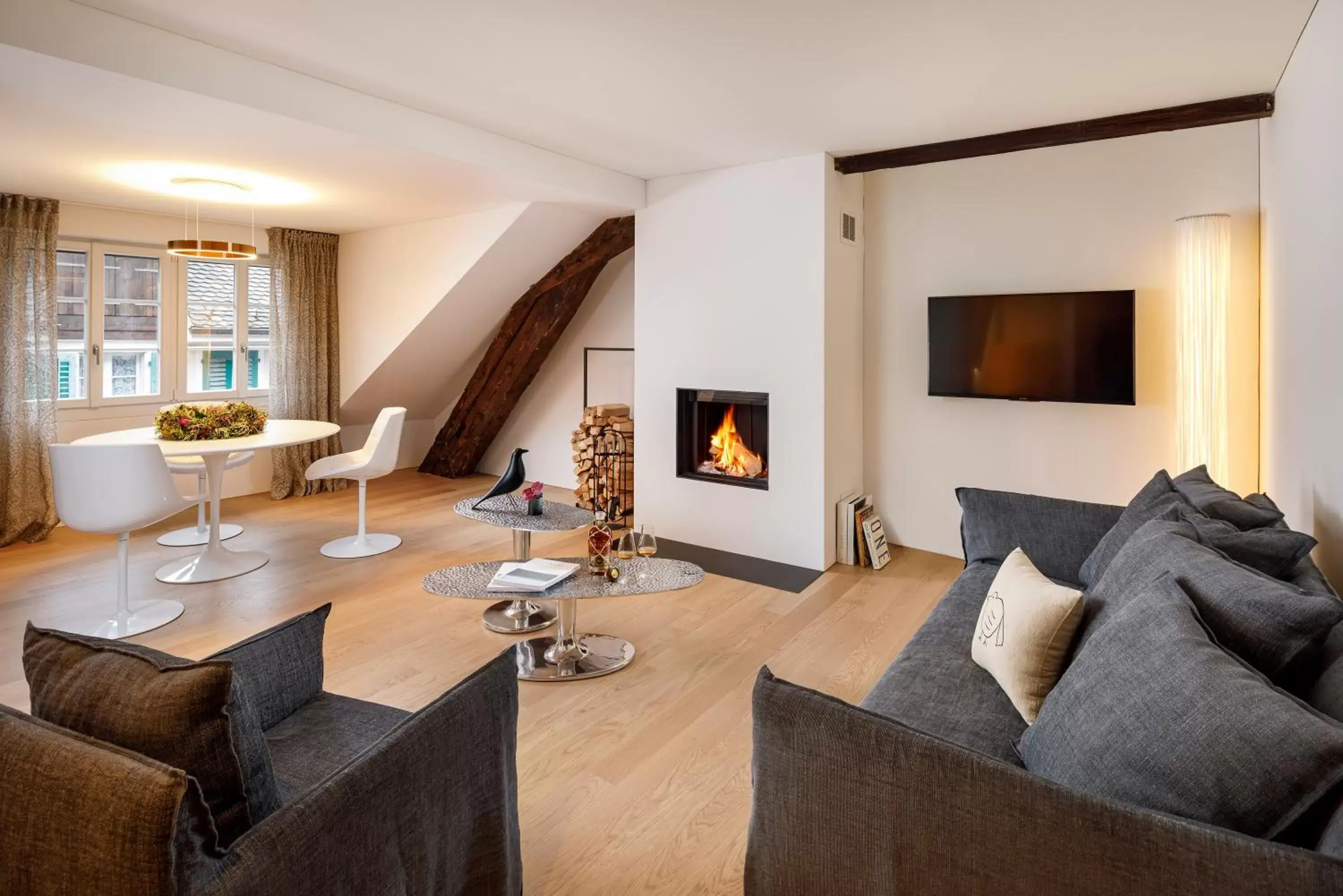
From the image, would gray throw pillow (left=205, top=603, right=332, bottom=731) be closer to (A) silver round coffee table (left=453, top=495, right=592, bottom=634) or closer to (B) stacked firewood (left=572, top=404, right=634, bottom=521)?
(A) silver round coffee table (left=453, top=495, right=592, bottom=634)

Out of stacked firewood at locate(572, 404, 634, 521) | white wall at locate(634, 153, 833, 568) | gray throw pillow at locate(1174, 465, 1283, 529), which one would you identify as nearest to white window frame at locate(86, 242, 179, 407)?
stacked firewood at locate(572, 404, 634, 521)

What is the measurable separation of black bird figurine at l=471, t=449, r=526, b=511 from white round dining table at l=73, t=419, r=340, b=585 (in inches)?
46.9

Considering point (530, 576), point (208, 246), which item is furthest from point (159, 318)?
point (530, 576)

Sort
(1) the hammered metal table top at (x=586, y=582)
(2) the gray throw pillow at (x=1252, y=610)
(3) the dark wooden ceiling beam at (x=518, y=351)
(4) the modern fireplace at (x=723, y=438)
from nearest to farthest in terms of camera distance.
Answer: (2) the gray throw pillow at (x=1252, y=610) → (1) the hammered metal table top at (x=586, y=582) → (4) the modern fireplace at (x=723, y=438) → (3) the dark wooden ceiling beam at (x=518, y=351)

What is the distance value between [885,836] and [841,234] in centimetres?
370

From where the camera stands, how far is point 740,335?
4480 millimetres

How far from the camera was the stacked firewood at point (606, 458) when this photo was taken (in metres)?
5.65

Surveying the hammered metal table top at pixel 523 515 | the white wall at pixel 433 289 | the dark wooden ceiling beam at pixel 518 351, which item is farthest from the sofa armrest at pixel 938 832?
the dark wooden ceiling beam at pixel 518 351

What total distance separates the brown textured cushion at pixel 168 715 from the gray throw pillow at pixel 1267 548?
203 cm

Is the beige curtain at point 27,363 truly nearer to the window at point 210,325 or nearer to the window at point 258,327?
the window at point 210,325

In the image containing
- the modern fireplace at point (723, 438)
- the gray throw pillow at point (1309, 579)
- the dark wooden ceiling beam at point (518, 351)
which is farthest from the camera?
the dark wooden ceiling beam at point (518, 351)

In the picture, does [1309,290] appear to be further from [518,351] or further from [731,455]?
[518,351]

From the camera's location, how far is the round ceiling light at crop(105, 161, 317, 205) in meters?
4.07

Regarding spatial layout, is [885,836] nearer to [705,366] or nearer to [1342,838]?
[1342,838]
